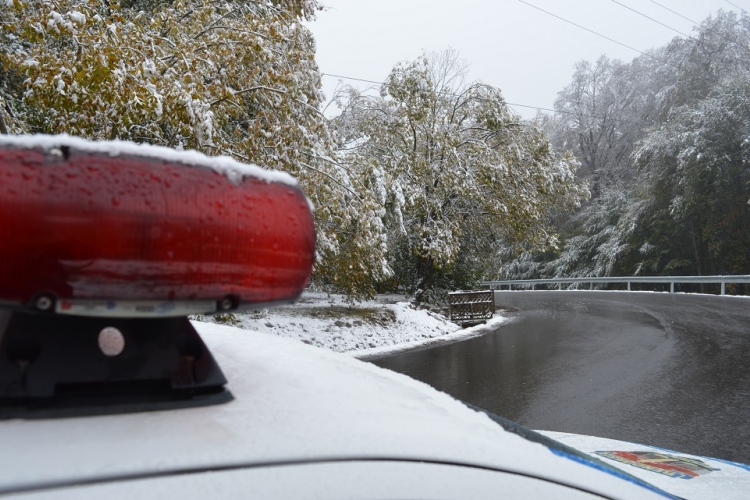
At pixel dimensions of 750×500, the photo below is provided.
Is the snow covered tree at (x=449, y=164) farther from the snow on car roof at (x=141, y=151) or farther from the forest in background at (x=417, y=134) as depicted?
the snow on car roof at (x=141, y=151)

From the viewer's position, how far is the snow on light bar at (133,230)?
783mm

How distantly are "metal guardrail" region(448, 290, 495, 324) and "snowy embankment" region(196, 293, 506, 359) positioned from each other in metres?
1.21

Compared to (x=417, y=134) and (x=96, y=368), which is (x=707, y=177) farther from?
(x=96, y=368)

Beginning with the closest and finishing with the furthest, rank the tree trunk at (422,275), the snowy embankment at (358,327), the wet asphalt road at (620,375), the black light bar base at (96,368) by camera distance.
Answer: the black light bar base at (96,368), the wet asphalt road at (620,375), the snowy embankment at (358,327), the tree trunk at (422,275)

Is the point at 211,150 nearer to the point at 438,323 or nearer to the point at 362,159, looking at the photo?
the point at 362,159

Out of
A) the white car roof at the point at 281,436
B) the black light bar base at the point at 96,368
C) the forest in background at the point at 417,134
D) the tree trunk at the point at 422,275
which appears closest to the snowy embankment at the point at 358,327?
the forest in background at the point at 417,134

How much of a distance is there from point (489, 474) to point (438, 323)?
15565 millimetres

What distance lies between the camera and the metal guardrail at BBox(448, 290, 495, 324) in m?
18.7

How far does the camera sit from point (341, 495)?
34.9 inches

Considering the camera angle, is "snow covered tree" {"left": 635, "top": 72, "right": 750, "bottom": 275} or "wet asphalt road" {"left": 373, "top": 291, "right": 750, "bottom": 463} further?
"snow covered tree" {"left": 635, "top": 72, "right": 750, "bottom": 275}

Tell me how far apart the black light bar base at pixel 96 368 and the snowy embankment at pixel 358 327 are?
9.53m

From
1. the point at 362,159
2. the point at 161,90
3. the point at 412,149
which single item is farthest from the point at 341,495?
the point at 412,149

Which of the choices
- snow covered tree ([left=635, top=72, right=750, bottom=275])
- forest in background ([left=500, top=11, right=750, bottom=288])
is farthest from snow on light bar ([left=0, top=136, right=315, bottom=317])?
snow covered tree ([left=635, top=72, right=750, bottom=275])

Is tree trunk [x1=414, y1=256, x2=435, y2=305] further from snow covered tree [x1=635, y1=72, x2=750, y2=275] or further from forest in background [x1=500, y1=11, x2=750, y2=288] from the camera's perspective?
snow covered tree [x1=635, y1=72, x2=750, y2=275]
